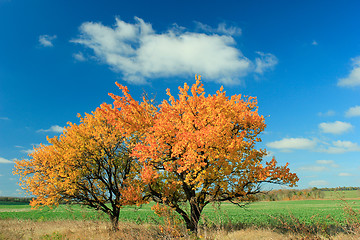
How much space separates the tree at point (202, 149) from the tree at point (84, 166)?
1953mm

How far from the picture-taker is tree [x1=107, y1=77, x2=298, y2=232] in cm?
1364

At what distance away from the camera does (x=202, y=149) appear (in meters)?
13.5

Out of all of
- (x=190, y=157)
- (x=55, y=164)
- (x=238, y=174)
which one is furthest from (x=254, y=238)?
(x=55, y=164)

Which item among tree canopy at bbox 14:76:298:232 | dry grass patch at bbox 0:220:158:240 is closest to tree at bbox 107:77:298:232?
tree canopy at bbox 14:76:298:232

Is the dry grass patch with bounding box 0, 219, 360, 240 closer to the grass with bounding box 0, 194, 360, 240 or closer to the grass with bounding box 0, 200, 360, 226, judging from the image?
the grass with bounding box 0, 194, 360, 240

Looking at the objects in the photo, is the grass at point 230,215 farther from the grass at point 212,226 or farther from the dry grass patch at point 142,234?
the dry grass patch at point 142,234

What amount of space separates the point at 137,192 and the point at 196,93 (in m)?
7.89

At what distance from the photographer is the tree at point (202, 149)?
13.6 m

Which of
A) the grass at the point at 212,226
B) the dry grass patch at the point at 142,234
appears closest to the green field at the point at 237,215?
the grass at the point at 212,226

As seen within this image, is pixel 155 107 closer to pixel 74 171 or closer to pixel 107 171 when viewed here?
pixel 107 171

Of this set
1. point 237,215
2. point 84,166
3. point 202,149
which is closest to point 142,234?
point 202,149

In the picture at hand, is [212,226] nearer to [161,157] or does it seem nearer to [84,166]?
[161,157]

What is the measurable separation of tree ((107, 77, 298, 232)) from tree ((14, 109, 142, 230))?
6.41 ft

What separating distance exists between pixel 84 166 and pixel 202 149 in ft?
35.1
